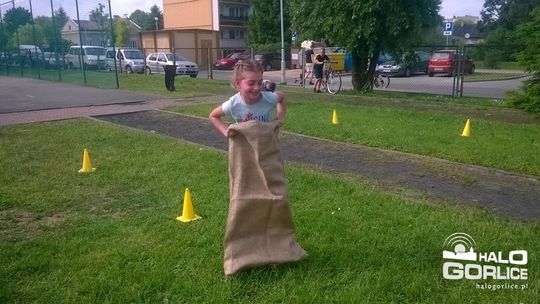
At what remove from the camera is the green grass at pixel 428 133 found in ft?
23.8

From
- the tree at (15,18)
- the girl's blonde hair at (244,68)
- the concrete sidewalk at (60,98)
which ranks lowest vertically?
the concrete sidewalk at (60,98)

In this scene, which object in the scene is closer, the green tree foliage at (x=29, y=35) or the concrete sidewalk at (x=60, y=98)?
the concrete sidewalk at (x=60, y=98)

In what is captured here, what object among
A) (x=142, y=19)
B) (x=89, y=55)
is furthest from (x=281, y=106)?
(x=142, y=19)

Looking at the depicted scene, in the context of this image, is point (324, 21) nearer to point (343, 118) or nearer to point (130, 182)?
point (343, 118)

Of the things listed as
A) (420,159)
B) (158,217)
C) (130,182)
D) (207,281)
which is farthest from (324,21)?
(207,281)

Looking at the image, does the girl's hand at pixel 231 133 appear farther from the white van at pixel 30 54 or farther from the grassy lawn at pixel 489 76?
the white van at pixel 30 54

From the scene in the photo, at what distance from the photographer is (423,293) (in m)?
3.34

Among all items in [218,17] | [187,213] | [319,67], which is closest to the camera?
[187,213]

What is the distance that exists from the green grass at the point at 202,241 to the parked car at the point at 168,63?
25.5 metres

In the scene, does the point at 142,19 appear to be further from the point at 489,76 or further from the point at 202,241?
the point at 202,241

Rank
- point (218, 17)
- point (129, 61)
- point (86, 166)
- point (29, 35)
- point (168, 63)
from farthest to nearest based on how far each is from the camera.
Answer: point (218, 17) < point (129, 61) < point (168, 63) < point (29, 35) < point (86, 166)

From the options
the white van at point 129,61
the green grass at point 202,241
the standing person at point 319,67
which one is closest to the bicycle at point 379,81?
the standing person at point 319,67

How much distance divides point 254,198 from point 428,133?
6.46 meters

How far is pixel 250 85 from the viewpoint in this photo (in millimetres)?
3498
